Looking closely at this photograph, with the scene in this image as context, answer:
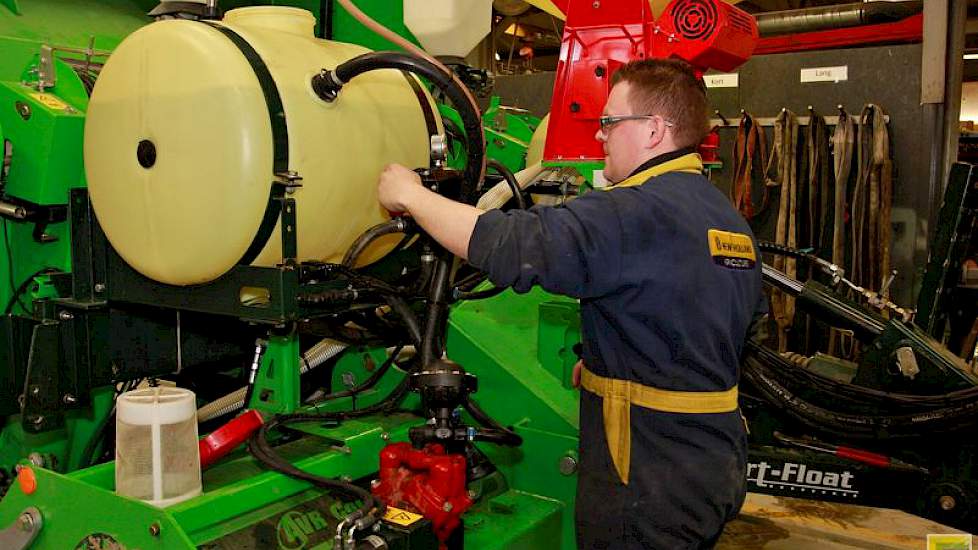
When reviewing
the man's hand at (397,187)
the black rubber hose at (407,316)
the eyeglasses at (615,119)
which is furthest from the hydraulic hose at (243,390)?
the eyeglasses at (615,119)

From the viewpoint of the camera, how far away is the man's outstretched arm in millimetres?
1642

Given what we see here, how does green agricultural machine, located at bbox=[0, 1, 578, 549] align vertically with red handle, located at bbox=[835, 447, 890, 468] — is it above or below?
above

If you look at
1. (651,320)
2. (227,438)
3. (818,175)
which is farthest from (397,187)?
(818,175)

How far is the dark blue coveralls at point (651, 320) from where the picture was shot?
5.18 ft

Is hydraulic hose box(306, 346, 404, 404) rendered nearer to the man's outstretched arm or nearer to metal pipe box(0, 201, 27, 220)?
the man's outstretched arm

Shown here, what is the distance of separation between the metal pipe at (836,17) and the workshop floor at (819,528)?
3743 millimetres

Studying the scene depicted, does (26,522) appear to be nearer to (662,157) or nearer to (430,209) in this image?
(430,209)

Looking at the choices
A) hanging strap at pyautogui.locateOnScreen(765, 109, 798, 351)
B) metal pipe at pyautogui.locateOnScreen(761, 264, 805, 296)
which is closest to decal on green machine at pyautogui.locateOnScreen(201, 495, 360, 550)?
metal pipe at pyautogui.locateOnScreen(761, 264, 805, 296)

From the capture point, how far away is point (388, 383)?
2531 millimetres

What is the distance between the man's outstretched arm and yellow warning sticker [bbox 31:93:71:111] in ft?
2.95

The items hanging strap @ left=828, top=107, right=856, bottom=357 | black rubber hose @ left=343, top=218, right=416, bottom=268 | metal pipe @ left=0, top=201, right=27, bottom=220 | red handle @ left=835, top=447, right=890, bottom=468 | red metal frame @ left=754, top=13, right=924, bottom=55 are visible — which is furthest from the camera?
red metal frame @ left=754, top=13, right=924, bottom=55

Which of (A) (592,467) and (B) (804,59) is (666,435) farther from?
(B) (804,59)

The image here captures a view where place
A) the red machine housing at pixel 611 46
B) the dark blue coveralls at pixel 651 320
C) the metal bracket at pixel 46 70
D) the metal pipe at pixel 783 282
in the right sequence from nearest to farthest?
the dark blue coveralls at pixel 651 320 → the metal bracket at pixel 46 70 → the red machine housing at pixel 611 46 → the metal pipe at pixel 783 282

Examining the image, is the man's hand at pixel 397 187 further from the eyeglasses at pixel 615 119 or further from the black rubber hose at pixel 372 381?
the black rubber hose at pixel 372 381
